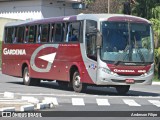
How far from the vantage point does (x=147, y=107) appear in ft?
58.1

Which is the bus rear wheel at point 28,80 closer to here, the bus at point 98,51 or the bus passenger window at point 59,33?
the bus at point 98,51

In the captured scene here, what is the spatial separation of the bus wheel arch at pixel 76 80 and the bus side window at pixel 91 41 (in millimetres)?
1336

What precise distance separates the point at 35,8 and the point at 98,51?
109ft

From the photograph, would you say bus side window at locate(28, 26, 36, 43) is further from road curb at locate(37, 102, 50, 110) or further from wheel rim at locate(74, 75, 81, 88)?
road curb at locate(37, 102, 50, 110)

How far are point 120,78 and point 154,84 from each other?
11827 mm

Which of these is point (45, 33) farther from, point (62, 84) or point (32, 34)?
point (62, 84)

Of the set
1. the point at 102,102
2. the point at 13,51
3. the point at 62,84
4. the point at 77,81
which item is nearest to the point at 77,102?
the point at 102,102

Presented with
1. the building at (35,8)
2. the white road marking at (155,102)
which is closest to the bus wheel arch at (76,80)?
the white road marking at (155,102)

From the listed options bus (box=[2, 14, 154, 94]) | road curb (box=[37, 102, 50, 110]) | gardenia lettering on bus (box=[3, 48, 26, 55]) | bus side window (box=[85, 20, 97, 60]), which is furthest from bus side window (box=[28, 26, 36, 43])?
road curb (box=[37, 102, 50, 110])

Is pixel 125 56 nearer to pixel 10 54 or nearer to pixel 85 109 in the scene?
pixel 85 109

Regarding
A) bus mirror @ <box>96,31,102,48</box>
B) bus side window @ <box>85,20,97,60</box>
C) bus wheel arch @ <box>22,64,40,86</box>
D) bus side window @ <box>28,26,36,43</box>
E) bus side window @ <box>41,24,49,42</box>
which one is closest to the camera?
bus mirror @ <box>96,31,102,48</box>

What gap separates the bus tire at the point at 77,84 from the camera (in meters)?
23.1

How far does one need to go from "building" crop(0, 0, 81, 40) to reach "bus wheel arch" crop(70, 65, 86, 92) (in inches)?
1168

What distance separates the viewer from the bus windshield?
21.8 metres
